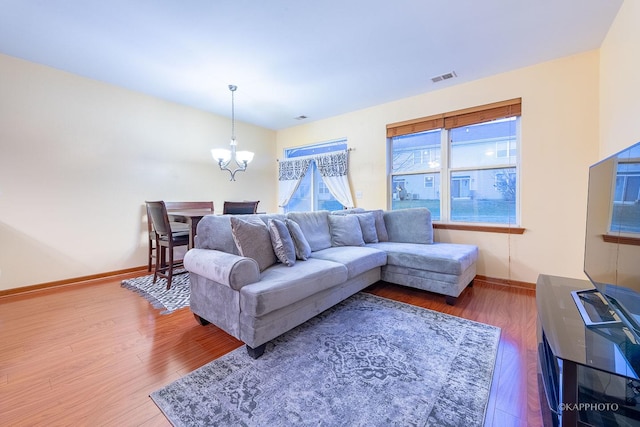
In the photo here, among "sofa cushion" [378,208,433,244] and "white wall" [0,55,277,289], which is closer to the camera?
"white wall" [0,55,277,289]

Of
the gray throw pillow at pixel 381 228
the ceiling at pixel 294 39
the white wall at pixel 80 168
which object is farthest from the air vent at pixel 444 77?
the white wall at pixel 80 168

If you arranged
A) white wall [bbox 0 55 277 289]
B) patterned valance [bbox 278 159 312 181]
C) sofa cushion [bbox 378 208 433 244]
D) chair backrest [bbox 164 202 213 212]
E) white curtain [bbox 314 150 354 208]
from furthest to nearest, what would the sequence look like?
patterned valance [bbox 278 159 312 181] < white curtain [bbox 314 150 354 208] < chair backrest [bbox 164 202 213 212] < sofa cushion [bbox 378 208 433 244] < white wall [bbox 0 55 277 289]

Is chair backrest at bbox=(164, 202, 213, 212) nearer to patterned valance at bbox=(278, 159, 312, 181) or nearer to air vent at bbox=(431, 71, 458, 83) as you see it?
patterned valance at bbox=(278, 159, 312, 181)

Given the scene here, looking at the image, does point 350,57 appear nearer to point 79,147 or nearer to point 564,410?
point 564,410

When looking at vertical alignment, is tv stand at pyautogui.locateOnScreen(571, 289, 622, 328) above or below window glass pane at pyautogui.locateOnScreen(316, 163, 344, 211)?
below

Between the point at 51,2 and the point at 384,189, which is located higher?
the point at 51,2

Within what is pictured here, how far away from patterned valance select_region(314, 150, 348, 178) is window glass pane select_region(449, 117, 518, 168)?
173cm

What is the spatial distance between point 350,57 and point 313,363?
9.73ft

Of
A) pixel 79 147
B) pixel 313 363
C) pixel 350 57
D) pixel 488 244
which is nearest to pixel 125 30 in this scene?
pixel 79 147

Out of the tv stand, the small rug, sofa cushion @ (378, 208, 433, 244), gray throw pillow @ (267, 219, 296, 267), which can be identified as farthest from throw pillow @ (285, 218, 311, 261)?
the tv stand

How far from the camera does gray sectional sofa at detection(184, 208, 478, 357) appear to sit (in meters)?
1.72

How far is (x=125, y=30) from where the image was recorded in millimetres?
2324

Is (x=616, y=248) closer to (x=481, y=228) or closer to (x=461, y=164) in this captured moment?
(x=481, y=228)

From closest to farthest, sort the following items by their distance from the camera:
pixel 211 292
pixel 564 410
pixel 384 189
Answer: pixel 564 410
pixel 211 292
pixel 384 189
